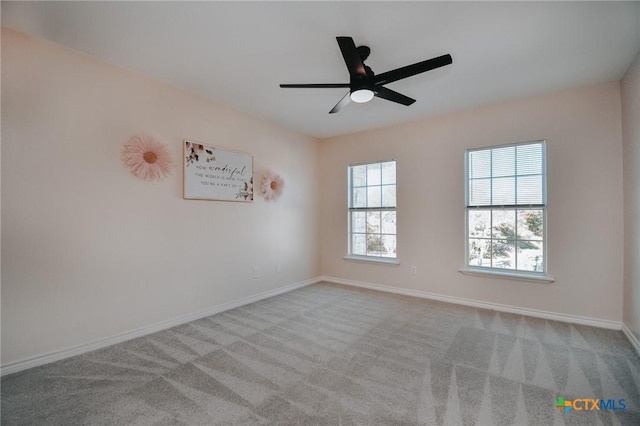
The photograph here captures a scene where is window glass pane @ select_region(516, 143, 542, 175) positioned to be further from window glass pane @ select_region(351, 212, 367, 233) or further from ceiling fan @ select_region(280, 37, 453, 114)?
window glass pane @ select_region(351, 212, 367, 233)

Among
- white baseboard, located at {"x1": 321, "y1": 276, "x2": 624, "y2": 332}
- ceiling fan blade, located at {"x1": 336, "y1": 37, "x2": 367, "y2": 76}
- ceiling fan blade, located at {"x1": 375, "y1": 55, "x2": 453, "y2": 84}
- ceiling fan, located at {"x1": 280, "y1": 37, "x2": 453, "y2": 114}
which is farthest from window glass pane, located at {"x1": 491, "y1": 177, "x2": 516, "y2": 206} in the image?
ceiling fan blade, located at {"x1": 336, "y1": 37, "x2": 367, "y2": 76}

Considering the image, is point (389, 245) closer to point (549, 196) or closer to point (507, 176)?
point (507, 176)

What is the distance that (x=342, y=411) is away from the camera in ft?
5.49

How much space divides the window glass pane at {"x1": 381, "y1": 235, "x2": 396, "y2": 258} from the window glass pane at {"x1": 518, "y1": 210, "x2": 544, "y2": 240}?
1.59 m

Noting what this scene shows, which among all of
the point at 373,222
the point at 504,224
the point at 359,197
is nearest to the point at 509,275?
the point at 504,224

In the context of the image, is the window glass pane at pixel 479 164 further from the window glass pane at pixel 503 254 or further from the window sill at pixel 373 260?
the window sill at pixel 373 260

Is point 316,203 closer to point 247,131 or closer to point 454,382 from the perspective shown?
point 247,131

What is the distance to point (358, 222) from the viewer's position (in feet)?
15.4

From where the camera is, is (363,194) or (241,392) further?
(363,194)

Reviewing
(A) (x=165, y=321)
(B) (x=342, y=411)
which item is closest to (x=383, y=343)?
(B) (x=342, y=411)

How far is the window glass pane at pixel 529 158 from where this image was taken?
3197 mm

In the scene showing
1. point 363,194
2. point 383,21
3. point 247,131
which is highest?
point 383,21

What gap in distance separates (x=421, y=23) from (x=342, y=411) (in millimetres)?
2660

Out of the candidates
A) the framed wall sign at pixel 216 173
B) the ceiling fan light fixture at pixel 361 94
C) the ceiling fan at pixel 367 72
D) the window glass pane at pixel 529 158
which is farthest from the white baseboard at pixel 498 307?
the ceiling fan light fixture at pixel 361 94
